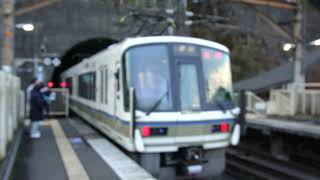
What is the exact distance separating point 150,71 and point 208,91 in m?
1.28

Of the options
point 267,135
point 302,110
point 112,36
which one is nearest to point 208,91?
point 267,135

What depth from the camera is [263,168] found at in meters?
15.7

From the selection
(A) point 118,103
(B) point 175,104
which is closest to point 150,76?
(B) point 175,104

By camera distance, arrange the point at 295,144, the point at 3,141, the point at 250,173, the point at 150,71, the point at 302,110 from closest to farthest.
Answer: the point at 3,141 → the point at 150,71 → the point at 250,173 → the point at 295,144 → the point at 302,110

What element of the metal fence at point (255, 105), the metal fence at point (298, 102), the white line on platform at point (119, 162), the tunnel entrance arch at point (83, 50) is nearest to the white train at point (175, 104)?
the white line on platform at point (119, 162)

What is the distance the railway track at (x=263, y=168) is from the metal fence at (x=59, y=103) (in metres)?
10.6

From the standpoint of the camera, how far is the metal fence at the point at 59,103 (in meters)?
26.4

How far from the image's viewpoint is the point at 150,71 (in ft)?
36.6

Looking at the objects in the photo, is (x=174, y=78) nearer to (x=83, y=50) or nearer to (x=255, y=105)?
(x=255, y=105)

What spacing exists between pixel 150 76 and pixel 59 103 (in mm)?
16256

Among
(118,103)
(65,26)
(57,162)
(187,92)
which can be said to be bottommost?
(57,162)

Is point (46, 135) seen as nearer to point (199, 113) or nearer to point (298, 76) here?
point (199, 113)

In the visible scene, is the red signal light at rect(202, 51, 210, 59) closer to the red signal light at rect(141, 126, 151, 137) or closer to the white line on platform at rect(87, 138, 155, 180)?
the red signal light at rect(141, 126, 151, 137)

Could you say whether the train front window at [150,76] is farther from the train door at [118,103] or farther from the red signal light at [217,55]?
the red signal light at [217,55]
